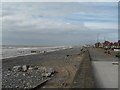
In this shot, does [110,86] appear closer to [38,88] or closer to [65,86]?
[65,86]

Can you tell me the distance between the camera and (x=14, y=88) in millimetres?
10203

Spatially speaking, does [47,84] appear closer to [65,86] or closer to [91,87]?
[65,86]

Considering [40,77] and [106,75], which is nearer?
[40,77]

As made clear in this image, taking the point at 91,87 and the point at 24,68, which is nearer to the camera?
the point at 91,87

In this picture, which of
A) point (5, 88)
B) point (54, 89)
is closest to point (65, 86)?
point (54, 89)

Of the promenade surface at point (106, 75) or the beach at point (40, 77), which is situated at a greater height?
the promenade surface at point (106, 75)

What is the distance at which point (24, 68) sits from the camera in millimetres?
17016

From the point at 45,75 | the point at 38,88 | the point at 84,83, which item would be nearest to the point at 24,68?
the point at 45,75

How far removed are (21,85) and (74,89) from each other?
422 centimetres

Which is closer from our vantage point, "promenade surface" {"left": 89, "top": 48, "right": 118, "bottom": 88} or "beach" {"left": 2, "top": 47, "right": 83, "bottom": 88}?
"promenade surface" {"left": 89, "top": 48, "right": 118, "bottom": 88}

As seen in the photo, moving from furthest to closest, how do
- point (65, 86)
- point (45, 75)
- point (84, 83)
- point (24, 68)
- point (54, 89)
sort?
point (24, 68) < point (45, 75) < point (65, 86) < point (54, 89) < point (84, 83)

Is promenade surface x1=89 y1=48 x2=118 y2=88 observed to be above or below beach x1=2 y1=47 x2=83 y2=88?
above

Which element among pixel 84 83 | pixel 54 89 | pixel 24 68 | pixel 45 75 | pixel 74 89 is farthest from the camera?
pixel 24 68

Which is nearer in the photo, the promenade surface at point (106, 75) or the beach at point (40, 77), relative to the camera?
the promenade surface at point (106, 75)
